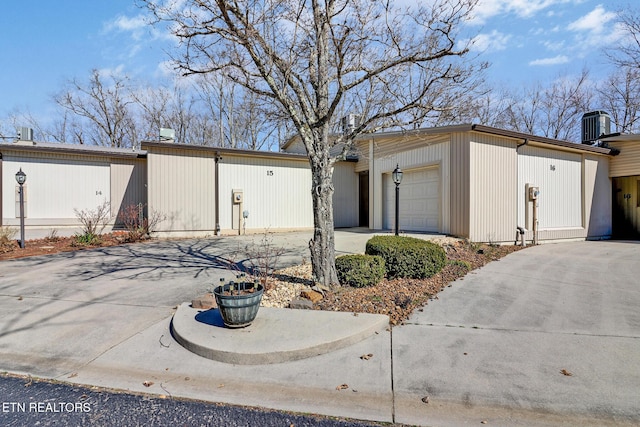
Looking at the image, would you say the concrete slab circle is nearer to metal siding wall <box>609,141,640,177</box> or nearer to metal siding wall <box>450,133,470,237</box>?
metal siding wall <box>450,133,470,237</box>

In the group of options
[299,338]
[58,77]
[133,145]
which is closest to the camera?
[299,338]

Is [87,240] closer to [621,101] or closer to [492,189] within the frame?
[492,189]

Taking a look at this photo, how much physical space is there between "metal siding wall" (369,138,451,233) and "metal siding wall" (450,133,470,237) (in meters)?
0.21

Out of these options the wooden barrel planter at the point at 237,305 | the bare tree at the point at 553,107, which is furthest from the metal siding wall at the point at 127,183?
the bare tree at the point at 553,107

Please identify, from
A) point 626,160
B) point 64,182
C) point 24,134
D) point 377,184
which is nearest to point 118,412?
point 377,184

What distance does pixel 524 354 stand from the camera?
313 cm

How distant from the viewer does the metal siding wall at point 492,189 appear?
885cm

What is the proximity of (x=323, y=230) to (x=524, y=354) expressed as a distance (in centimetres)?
283

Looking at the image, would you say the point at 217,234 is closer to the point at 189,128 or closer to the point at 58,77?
the point at 189,128

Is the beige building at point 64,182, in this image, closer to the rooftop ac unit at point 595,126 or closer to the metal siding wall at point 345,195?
the metal siding wall at point 345,195

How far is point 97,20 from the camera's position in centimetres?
588

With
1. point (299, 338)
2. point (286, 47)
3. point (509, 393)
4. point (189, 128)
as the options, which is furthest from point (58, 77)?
point (509, 393)

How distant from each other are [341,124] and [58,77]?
2517 centimetres

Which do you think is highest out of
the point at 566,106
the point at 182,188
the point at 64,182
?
the point at 566,106
